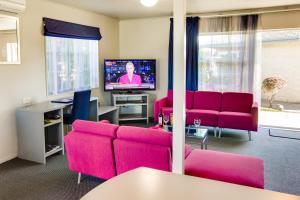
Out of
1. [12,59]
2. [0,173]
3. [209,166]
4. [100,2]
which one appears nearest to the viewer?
[209,166]

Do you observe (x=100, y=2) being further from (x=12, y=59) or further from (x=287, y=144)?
(x=287, y=144)

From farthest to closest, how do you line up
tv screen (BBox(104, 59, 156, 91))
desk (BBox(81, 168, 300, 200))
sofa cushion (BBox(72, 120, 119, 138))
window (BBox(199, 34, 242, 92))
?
tv screen (BBox(104, 59, 156, 91)), window (BBox(199, 34, 242, 92)), sofa cushion (BBox(72, 120, 119, 138)), desk (BBox(81, 168, 300, 200))

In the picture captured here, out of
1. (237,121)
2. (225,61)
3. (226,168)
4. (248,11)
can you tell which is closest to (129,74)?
(225,61)

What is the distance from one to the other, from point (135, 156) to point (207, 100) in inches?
128

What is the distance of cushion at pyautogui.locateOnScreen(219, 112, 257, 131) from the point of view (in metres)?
4.88

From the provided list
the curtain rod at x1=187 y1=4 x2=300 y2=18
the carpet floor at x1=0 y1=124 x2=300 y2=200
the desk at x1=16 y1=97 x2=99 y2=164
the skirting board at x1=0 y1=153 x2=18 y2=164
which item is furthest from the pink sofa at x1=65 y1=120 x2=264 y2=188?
the curtain rod at x1=187 y1=4 x2=300 y2=18

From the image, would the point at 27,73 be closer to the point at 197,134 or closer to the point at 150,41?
the point at 197,134

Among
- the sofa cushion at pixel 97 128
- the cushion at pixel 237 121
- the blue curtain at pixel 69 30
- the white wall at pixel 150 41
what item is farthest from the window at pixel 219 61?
the sofa cushion at pixel 97 128

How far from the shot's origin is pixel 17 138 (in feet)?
13.3

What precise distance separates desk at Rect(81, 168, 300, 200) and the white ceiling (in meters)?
4.02

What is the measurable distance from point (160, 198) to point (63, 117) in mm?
3626

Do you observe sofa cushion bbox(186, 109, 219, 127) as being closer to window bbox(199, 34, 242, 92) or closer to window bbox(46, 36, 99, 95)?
window bbox(199, 34, 242, 92)

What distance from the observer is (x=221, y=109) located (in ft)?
18.0

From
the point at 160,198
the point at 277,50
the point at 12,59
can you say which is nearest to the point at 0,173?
the point at 12,59
